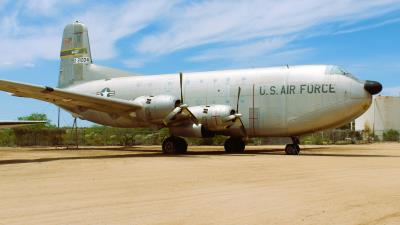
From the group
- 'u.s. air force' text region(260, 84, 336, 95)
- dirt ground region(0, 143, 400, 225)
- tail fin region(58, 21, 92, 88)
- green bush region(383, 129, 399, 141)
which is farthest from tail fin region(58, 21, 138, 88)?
green bush region(383, 129, 399, 141)

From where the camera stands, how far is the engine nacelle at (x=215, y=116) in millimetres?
21719

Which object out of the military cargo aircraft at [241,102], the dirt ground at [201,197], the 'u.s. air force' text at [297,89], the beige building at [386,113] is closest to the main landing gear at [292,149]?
the military cargo aircraft at [241,102]

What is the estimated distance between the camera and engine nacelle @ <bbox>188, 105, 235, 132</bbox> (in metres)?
21.7

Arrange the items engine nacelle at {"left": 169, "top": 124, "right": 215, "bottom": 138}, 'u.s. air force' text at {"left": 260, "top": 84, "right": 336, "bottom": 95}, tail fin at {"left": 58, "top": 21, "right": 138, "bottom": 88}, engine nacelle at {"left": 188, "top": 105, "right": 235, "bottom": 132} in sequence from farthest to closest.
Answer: tail fin at {"left": 58, "top": 21, "right": 138, "bottom": 88} → engine nacelle at {"left": 169, "top": 124, "right": 215, "bottom": 138} → engine nacelle at {"left": 188, "top": 105, "right": 235, "bottom": 132} → 'u.s. air force' text at {"left": 260, "top": 84, "right": 336, "bottom": 95}

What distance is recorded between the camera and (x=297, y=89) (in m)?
22.0

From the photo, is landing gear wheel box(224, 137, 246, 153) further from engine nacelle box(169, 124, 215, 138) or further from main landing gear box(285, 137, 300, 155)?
main landing gear box(285, 137, 300, 155)

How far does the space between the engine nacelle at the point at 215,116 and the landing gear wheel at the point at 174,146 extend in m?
1.79

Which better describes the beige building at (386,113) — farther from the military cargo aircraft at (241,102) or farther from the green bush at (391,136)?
the military cargo aircraft at (241,102)

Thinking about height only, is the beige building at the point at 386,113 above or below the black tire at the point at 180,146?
above

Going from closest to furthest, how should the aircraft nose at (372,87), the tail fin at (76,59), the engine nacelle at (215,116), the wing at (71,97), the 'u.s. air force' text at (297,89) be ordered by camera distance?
1. the wing at (71,97)
2. the aircraft nose at (372,87)
3. the 'u.s. air force' text at (297,89)
4. the engine nacelle at (215,116)
5. the tail fin at (76,59)

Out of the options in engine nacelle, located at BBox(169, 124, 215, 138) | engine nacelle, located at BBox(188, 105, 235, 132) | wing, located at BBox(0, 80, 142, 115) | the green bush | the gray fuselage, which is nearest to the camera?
wing, located at BBox(0, 80, 142, 115)

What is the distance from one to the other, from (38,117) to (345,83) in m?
52.6

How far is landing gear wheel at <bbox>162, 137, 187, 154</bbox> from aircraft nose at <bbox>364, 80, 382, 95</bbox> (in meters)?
9.07

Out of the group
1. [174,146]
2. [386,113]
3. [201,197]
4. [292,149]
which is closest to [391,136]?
[386,113]
